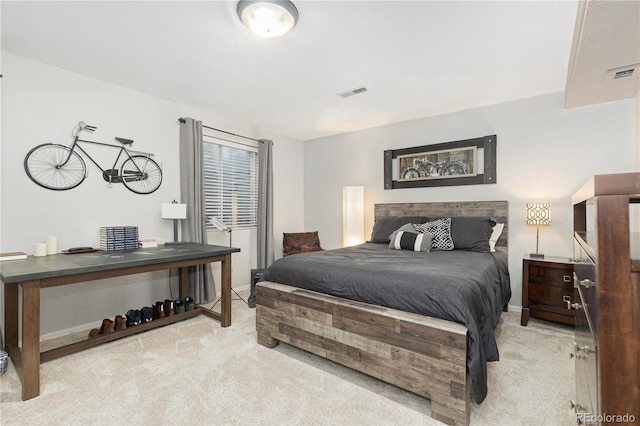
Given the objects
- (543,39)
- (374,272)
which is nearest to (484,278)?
(374,272)

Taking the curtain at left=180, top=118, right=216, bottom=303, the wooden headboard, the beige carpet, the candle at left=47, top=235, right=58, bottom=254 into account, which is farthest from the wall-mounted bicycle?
the wooden headboard

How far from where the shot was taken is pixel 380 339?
5.94 feet

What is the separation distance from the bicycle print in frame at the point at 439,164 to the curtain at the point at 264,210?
1.95 m

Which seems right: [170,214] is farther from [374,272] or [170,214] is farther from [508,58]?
[508,58]

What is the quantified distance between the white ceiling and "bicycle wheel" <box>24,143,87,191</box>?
773mm

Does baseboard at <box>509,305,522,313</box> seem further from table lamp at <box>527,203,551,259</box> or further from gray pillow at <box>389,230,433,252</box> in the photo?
gray pillow at <box>389,230,433,252</box>

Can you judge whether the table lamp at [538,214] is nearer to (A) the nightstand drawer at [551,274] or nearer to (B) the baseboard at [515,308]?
(A) the nightstand drawer at [551,274]

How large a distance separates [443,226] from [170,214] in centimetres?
303

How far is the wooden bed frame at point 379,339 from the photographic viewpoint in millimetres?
1551

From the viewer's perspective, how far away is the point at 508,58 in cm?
246

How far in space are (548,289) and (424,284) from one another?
1.88m

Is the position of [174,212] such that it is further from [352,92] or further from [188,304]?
[352,92]

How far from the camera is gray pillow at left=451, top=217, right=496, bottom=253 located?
3088 millimetres

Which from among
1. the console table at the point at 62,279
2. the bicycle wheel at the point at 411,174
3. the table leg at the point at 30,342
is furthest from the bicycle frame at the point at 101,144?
the bicycle wheel at the point at 411,174
